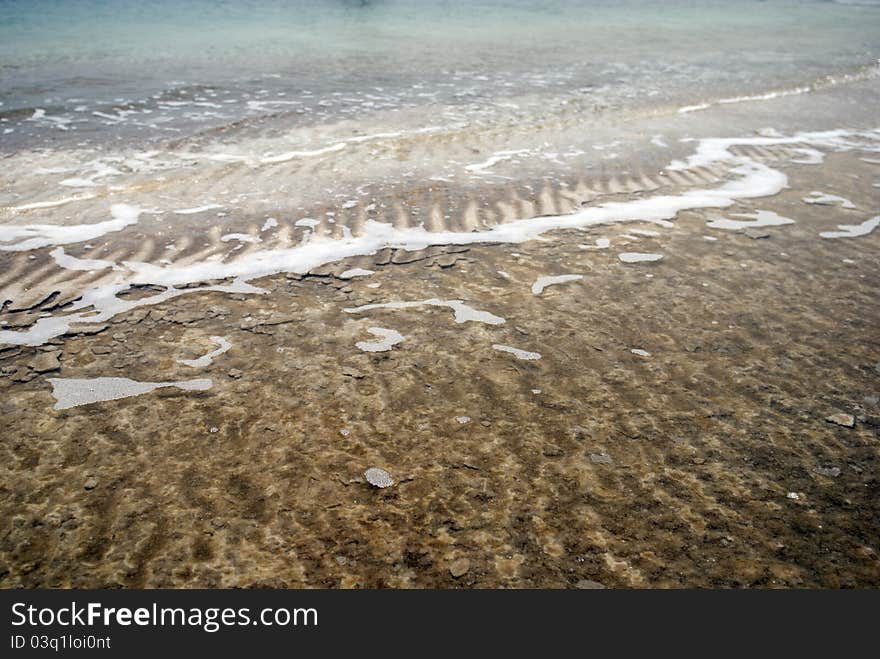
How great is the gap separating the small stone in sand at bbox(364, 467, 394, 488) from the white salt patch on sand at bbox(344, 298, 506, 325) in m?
1.13

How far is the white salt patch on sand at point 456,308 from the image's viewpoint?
311cm

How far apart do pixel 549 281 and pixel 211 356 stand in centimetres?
184

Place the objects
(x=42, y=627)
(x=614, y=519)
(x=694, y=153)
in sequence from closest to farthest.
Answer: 1. (x=42, y=627)
2. (x=614, y=519)
3. (x=694, y=153)

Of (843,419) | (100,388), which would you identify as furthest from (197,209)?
→ (843,419)

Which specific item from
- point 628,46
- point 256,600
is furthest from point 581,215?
point 628,46

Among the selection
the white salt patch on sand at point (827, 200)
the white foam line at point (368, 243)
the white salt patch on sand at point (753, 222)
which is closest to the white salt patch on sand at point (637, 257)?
the white foam line at point (368, 243)

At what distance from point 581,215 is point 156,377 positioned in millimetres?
3120

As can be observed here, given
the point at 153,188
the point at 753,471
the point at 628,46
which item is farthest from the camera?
the point at 628,46

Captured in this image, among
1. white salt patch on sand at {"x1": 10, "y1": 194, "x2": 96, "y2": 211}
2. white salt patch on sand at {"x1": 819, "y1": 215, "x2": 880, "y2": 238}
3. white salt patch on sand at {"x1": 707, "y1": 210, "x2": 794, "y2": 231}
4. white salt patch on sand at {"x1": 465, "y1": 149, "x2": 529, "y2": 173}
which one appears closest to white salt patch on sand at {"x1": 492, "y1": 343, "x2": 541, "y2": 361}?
white salt patch on sand at {"x1": 707, "y1": 210, "x2": 794, "y2": 231}

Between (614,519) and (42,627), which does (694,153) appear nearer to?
(614,519)

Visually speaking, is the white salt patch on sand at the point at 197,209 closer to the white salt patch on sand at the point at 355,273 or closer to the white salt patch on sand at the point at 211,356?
the white salt patch on sand at the point at 355,273

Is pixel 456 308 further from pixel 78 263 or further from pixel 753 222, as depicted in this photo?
pixel 753 222

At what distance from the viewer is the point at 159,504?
197 centimetres

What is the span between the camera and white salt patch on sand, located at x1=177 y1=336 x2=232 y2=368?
270 cm
